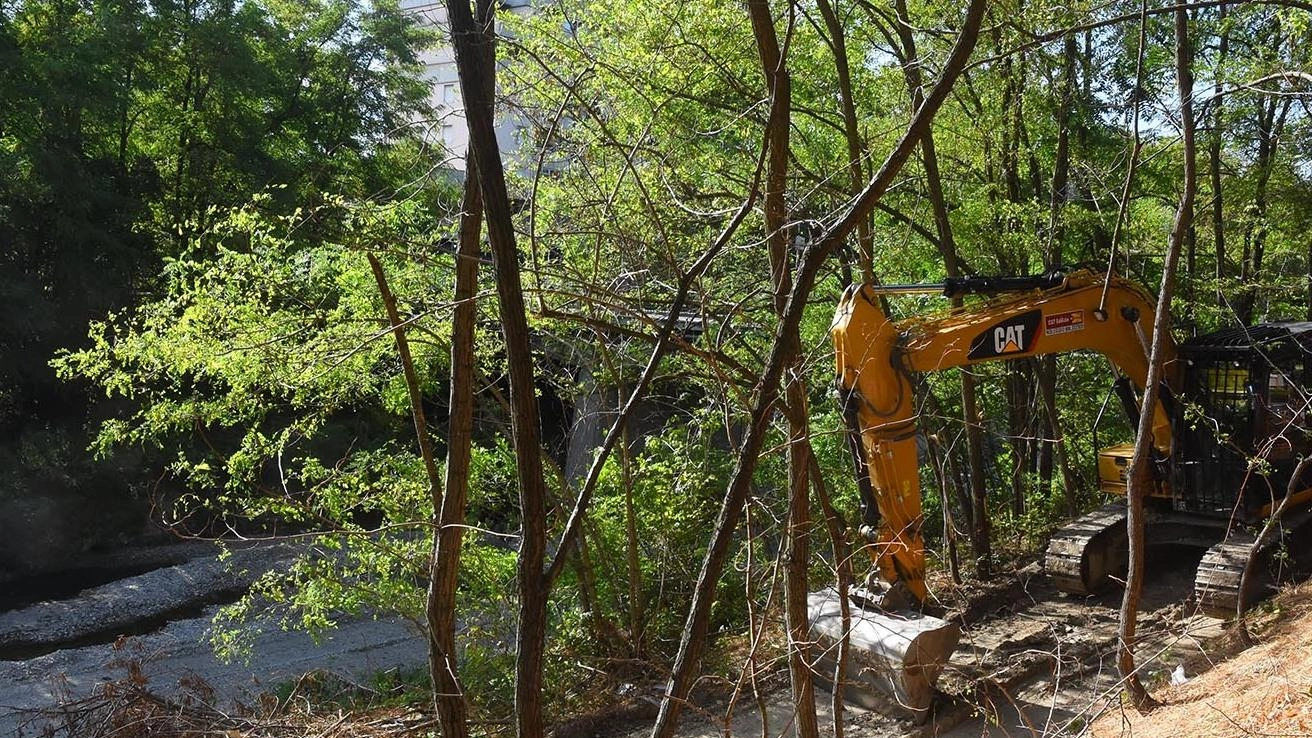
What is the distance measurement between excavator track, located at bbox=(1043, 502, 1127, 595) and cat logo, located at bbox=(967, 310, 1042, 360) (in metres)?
2.22

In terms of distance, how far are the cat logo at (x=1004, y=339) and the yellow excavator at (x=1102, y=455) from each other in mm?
11

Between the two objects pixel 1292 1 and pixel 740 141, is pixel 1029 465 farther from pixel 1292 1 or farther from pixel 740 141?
pixel 1292 1

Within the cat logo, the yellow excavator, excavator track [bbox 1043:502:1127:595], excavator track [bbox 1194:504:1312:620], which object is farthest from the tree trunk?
excavator track [bbox 1043:502:1127:595]

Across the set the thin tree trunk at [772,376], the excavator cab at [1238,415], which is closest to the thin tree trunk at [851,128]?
the excavator cab at [1238,415]

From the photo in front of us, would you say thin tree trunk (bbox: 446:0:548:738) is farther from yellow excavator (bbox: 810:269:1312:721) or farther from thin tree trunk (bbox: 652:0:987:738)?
yellow excavator (bbox: 810:269:1312:721)

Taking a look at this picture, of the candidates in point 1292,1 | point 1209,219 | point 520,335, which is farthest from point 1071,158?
point 520,335

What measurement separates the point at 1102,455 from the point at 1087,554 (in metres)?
1.65

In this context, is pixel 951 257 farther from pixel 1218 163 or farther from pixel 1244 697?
pixel 1244 697

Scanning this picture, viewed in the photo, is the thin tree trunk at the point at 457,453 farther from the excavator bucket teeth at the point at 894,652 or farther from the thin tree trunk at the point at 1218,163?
the thin tree trunk at the point at 1218,163

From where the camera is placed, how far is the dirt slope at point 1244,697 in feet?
18.7

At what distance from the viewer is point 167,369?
8.85m

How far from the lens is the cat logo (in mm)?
9008

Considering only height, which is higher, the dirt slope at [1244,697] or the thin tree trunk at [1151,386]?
the thin tree trunk at [1151,386]

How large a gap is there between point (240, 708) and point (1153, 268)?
1122 cm
